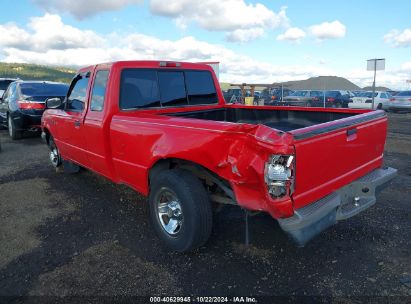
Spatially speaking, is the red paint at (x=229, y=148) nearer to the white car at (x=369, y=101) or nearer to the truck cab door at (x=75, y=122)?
the truck cab door at (x=75, y=122)

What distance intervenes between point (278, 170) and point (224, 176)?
0.49 meters

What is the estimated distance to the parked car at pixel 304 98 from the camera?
2629cm

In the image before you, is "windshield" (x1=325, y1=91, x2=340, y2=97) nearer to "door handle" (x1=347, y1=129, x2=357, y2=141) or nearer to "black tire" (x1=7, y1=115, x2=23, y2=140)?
"black tire" (x1=7, y1=115, x2=23, y2=140)

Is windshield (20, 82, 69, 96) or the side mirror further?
windshield (20, 82, 69, 96)

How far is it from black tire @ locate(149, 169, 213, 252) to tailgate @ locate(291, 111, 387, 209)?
2.95 feet

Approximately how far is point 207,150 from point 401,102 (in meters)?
23.0

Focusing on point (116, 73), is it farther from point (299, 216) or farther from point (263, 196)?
point (299, 216)

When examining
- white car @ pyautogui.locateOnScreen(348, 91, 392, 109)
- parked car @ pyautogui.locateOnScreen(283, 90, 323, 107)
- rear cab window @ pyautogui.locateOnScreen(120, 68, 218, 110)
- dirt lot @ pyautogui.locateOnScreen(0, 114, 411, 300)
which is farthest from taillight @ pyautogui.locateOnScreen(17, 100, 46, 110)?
white car @ pyautogui.locateOnScreen(348, 91, 392, 109)

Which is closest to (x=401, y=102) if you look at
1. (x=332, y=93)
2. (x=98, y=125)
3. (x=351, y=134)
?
(x=332, y=93)

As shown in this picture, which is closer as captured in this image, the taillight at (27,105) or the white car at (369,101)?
the taillight at (27,105)

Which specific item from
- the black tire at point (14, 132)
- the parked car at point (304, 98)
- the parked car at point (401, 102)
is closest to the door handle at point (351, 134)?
the black tire at point (14, 132)

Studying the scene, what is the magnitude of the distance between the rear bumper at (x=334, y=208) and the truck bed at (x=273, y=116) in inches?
37.7

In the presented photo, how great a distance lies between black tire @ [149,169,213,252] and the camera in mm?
3246

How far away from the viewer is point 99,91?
4527 mm
